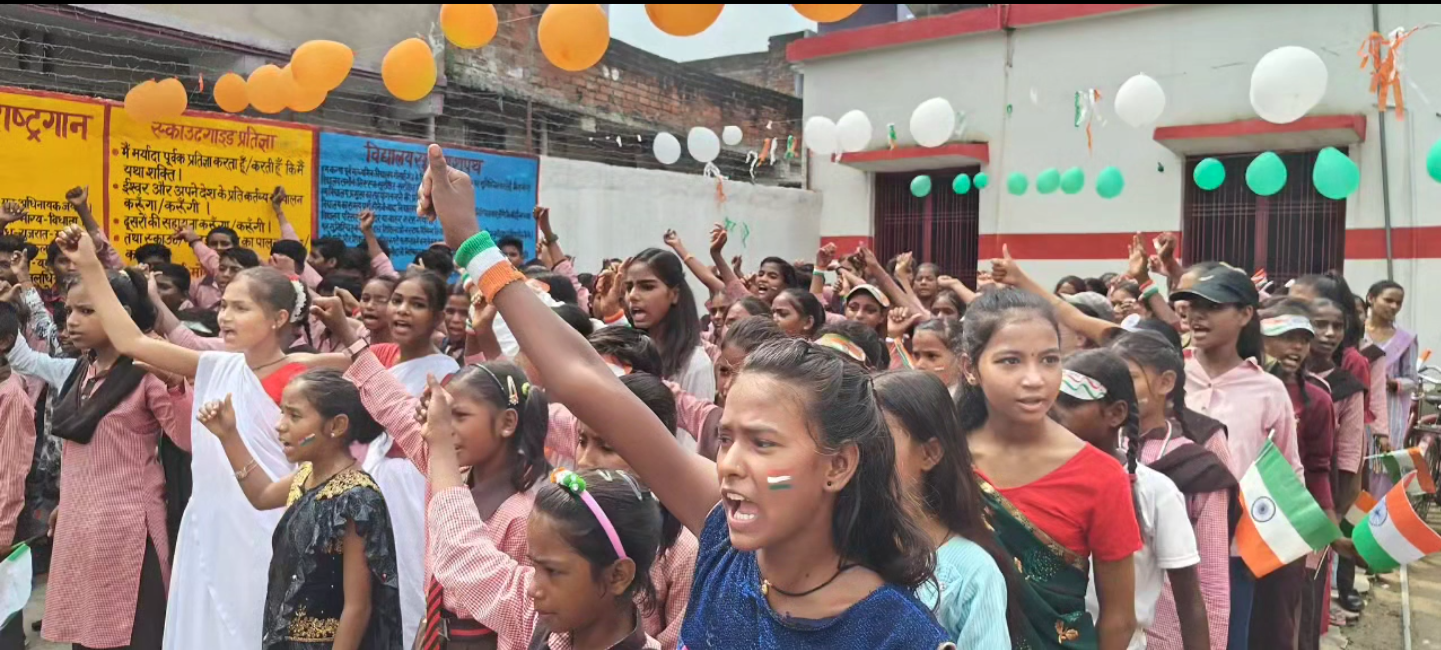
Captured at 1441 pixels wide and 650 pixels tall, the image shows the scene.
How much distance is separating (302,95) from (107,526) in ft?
10.6

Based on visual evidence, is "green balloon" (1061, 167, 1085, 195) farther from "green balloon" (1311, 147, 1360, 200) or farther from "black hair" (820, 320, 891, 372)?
"black hair" (820, 320, 891, 372)

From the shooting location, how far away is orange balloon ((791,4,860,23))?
16.0 ft

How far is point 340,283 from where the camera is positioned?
5797 mm

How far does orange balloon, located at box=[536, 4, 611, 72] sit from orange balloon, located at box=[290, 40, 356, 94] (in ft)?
4.03

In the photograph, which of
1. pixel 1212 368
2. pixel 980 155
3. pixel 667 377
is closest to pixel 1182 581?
pixel 1212 368

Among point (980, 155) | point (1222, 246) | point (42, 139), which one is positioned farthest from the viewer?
point (980, 155)

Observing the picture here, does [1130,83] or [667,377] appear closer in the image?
[667,377]

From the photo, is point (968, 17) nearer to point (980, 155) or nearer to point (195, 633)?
point (980, 155)

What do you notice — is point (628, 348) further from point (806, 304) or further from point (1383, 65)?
point (1383, 65)

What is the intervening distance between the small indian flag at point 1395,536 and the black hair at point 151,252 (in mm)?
5858

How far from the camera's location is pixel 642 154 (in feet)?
41.9

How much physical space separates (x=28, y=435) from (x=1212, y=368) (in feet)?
13.9

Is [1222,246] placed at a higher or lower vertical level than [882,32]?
lower

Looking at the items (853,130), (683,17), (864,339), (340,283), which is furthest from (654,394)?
(853,130)
